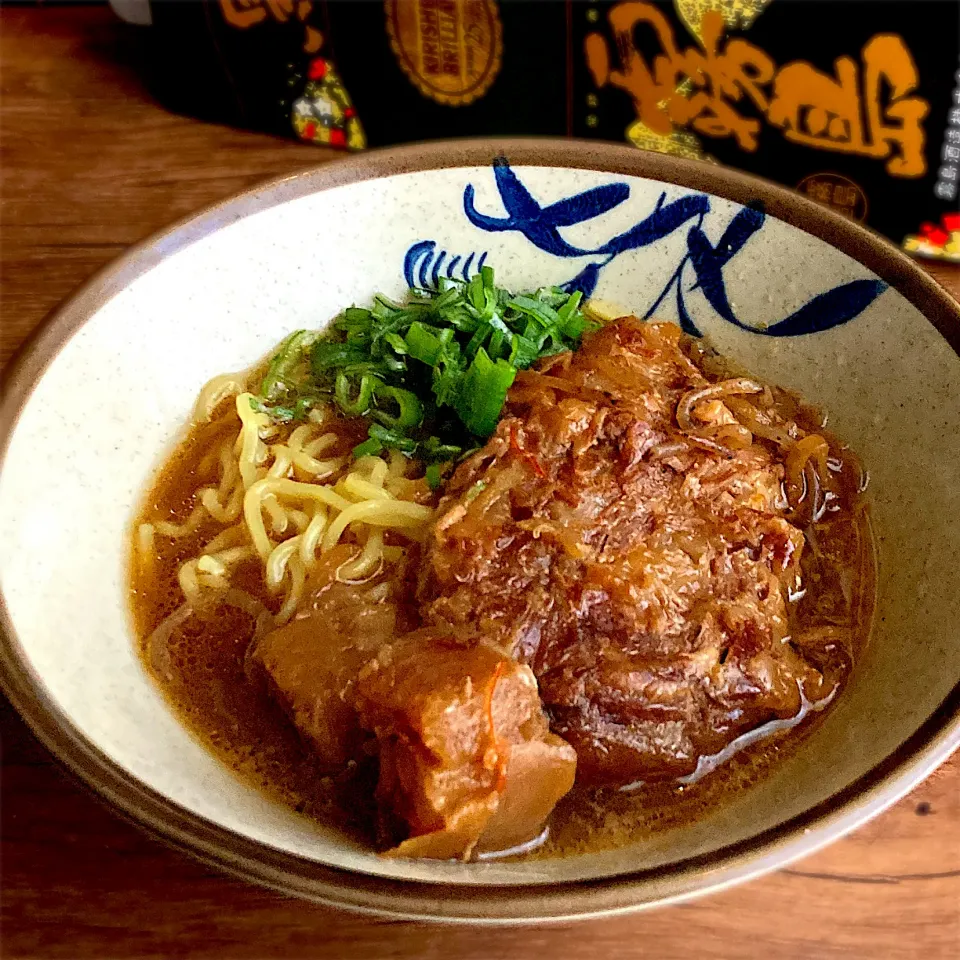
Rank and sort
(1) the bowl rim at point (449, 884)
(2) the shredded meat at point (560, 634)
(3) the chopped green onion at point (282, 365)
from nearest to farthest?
(1) the bowl rim at point (449, 884) < (2) the shredded meat at point (560, 634) < (3) the chopped green onion at point (282, 365)

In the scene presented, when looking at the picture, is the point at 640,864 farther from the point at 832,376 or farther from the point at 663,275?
the point at 663,275

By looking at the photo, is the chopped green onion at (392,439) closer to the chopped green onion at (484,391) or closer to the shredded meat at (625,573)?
A: the chopped green onion at (484,391)

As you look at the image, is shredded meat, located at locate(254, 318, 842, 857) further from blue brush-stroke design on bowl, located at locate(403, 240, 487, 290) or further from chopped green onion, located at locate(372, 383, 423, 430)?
blue brush-stroke design on bowl, located at locate(403, 240, 487, 290)

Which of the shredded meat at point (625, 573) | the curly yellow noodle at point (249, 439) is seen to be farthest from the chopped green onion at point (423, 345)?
the curly yellow noodle at point (249, 439)

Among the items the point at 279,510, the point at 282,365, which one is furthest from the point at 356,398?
the point at 279,510

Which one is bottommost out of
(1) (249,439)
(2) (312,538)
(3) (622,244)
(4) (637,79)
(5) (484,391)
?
(2) (312,538)

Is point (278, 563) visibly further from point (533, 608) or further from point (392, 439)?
point (533, 608)
